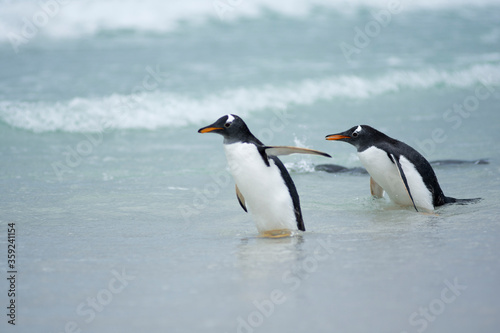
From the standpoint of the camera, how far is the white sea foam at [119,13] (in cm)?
1386

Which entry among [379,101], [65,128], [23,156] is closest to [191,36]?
[379,101]

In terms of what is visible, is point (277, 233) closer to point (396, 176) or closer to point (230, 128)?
point (230, 128)

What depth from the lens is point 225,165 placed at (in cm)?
683

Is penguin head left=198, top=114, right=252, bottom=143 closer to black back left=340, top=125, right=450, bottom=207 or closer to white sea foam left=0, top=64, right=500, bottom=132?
black back left=340, top=125, right=450, bottom=207

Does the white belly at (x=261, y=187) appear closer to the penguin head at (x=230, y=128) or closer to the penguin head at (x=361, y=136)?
the penguin head at (x=230, y=128)

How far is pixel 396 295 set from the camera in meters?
2.40

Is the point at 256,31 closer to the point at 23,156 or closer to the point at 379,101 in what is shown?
the point at 379,101

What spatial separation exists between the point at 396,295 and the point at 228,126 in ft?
5.33

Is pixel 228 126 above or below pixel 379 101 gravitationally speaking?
below

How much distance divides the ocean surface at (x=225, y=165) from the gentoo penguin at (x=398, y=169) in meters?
0.21

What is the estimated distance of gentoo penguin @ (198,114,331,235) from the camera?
3.69 meters

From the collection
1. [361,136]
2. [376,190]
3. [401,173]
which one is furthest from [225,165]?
[401,173]

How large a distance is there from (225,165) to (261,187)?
3.09 meters

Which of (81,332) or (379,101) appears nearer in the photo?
(81,332)
